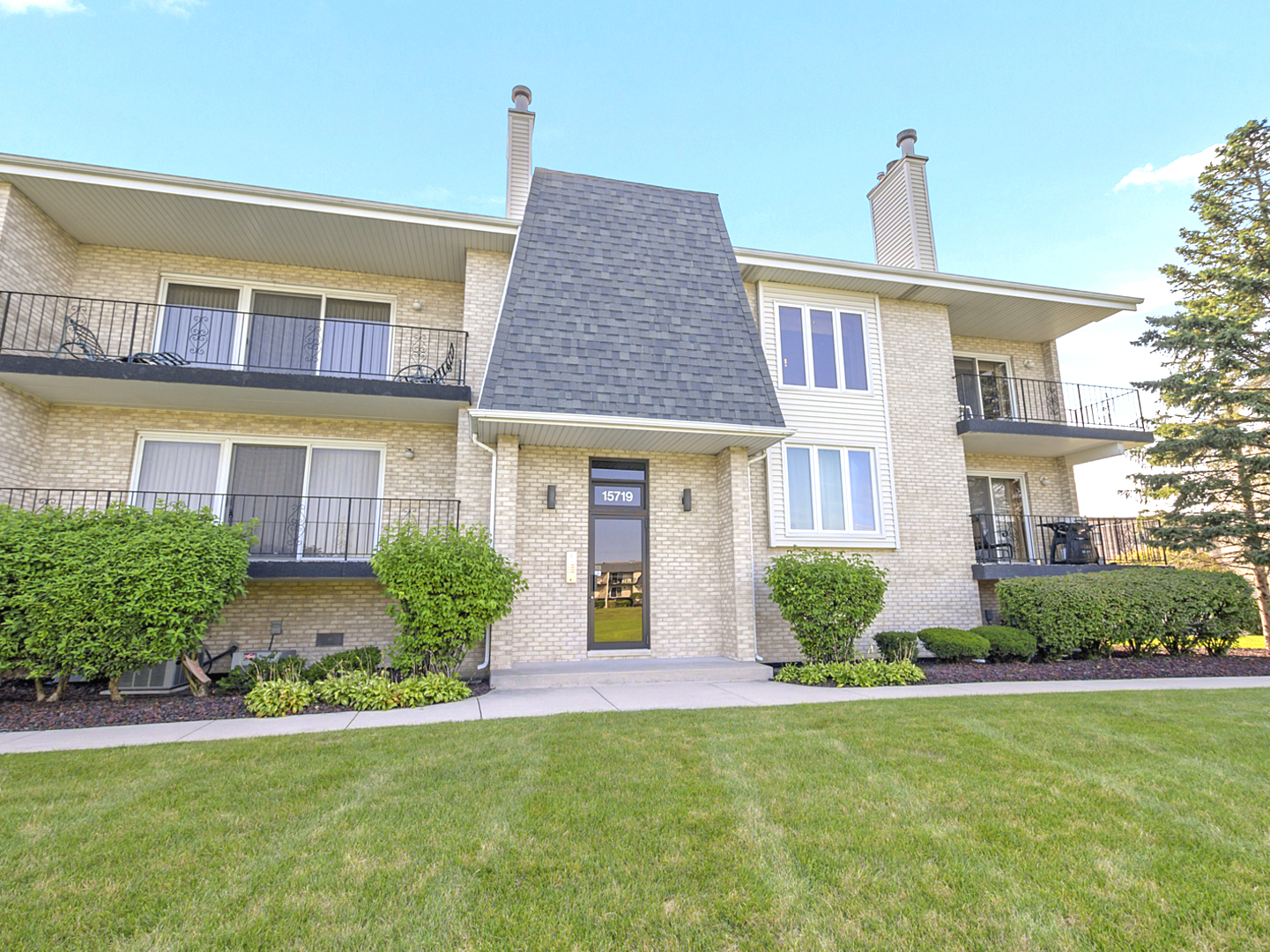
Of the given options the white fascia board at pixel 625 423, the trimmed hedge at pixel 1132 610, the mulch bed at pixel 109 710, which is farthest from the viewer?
the trimmed hedge at pixel 1132 610

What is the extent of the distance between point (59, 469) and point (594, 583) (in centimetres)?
826

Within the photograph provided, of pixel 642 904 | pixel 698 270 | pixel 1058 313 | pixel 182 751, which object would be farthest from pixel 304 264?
pixel 1058 313

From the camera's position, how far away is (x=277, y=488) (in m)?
9.89

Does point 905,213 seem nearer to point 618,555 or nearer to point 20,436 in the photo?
point 618,555

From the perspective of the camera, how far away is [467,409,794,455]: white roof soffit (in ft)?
28.2

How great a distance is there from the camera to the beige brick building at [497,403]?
8930 millimetres

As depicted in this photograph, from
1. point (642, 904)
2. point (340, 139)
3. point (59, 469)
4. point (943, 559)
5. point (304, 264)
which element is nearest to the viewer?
point (642, 904)

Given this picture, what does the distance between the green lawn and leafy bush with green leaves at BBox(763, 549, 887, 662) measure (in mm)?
3490

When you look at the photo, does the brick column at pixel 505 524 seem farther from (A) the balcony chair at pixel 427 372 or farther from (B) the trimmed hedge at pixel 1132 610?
(B) the trimmed hedge at pixel 1132 610

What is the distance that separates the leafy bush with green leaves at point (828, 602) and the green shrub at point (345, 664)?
18.5 feet

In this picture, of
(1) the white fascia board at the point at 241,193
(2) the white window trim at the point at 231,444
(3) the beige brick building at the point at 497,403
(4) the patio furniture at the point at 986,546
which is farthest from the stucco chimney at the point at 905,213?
(2) the white window trim at the point at 231,444

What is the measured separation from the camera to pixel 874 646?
10.7m

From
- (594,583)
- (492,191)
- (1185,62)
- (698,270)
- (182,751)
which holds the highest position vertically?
(1185,62)

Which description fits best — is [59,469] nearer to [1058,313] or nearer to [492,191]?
[492,191]
